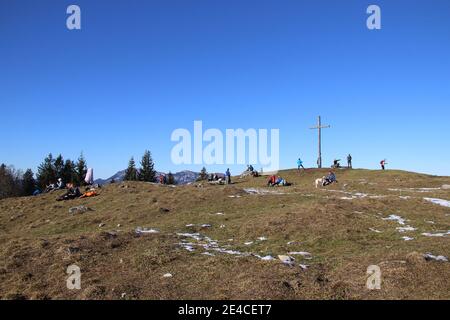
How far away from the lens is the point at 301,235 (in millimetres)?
20344

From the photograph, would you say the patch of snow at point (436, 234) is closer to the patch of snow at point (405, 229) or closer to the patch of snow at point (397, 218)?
the patch of snow at point (405, 229)

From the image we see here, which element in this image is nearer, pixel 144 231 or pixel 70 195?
pixel 144 231

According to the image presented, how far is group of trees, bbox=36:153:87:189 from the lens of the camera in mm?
101188

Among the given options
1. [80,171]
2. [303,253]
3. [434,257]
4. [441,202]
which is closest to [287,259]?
[303,253]

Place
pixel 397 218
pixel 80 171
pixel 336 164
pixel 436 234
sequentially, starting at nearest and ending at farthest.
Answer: pixel 436 234 → pixel 397 218 → pixel 336 164 → pixel 80 171

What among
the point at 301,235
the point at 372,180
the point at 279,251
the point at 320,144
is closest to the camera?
the point at 279,251

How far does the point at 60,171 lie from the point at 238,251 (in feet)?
320

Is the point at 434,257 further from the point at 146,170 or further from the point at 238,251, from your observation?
the point at 146,170

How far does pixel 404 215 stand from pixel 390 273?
45.2 feet

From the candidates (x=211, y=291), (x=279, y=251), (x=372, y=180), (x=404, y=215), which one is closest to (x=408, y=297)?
(x=211, y=291)

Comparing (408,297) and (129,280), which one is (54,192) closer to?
(129,280)

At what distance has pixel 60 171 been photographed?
341 feet

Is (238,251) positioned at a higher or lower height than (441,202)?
lower
